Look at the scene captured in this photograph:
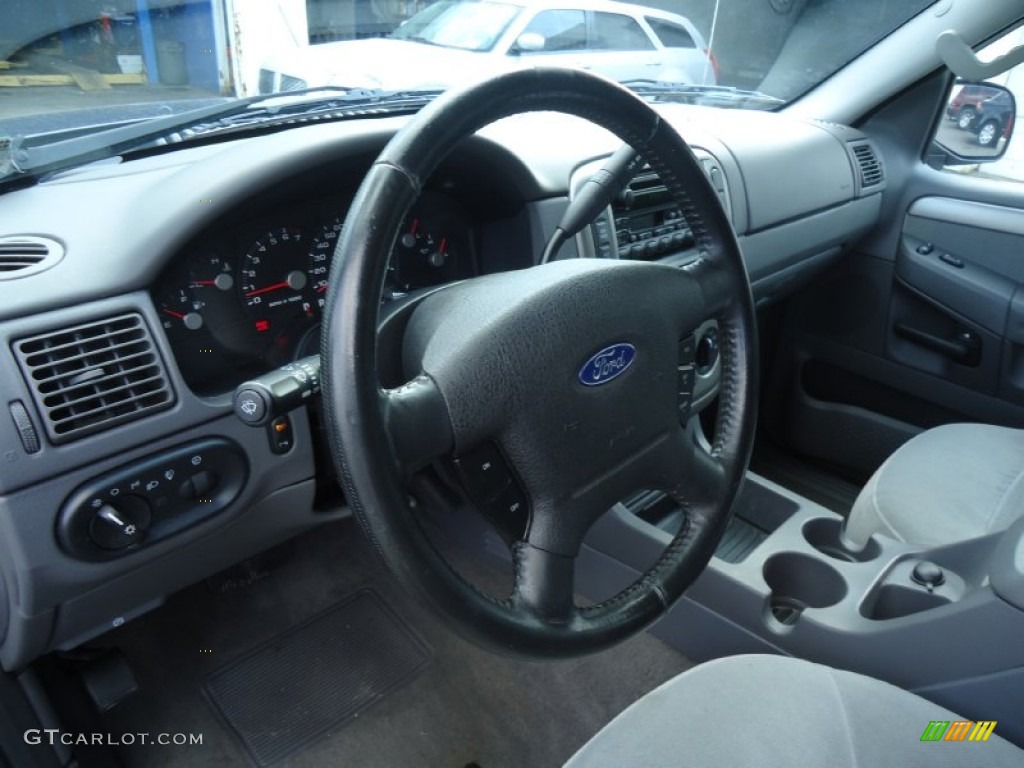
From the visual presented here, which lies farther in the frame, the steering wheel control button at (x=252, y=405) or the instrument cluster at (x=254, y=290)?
the instrument cluster at (x=254, y=290)

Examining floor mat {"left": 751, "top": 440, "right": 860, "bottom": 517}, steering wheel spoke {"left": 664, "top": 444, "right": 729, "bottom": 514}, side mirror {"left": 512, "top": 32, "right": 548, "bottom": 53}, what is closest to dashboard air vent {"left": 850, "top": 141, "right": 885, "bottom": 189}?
floor mat {"left": 751, "top": 440, "right": 860, "bottom": 517}

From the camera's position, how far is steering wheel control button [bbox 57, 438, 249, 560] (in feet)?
3.25

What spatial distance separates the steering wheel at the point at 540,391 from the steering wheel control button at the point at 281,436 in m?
0.39

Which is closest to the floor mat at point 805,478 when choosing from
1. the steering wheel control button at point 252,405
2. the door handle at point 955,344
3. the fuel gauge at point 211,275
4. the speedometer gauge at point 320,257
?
the door handle at point 955,344

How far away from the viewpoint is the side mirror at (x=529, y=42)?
6.64 ft

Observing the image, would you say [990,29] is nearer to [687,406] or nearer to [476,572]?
[687,406]

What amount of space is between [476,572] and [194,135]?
3.83ft

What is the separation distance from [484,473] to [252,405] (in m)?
0.23

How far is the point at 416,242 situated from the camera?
1305 millimetres

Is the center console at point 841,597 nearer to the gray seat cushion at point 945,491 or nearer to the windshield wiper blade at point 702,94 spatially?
the gray seat cushion at point 945,491

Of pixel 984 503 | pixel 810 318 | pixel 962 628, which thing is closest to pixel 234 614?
pixel 962 628

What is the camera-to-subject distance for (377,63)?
1.77 m

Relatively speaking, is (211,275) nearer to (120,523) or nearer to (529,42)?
(120,523)

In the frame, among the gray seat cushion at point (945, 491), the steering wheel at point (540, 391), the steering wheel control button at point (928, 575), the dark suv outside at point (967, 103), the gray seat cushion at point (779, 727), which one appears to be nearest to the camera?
the steering wheel at point (540, 391)
